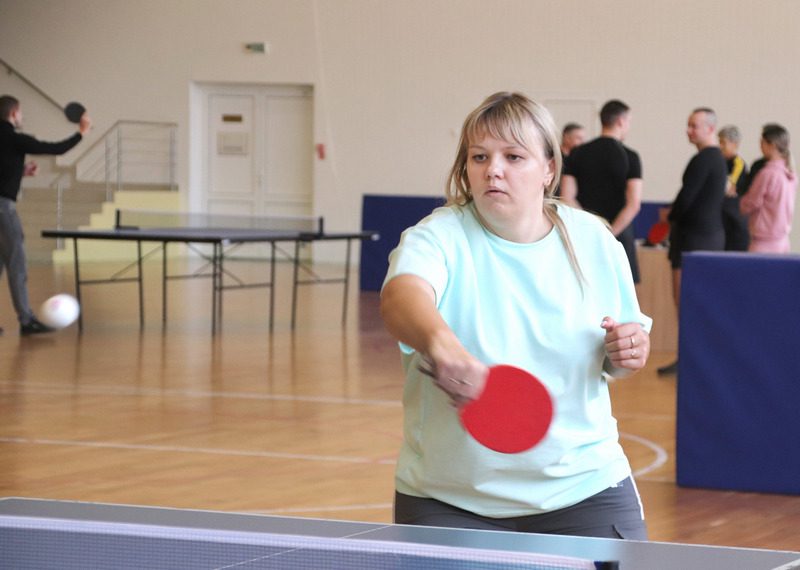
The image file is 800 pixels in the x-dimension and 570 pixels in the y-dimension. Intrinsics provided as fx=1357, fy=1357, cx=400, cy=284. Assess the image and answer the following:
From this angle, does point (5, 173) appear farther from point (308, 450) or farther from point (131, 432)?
point (308, 450)

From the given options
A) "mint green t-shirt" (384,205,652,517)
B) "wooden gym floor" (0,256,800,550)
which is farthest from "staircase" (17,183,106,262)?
"mint green t-shirt" (384,205,652,517)

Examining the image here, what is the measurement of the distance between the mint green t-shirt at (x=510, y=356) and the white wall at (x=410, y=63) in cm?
1547

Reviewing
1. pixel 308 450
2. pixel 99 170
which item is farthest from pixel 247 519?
pixel 99 170

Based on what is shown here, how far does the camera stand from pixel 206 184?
2117 centimetres

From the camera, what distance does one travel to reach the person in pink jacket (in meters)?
9.35

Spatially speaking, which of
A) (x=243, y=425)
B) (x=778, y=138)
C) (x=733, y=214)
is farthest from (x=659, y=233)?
(x=243, y=425)

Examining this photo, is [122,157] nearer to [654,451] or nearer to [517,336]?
[654,451]

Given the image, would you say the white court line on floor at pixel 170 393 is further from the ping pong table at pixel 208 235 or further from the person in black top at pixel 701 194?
the ping pong table at pixel 208 235

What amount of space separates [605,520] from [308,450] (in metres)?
4.06

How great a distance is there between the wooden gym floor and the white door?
30.0 feet

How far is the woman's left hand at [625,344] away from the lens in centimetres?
224

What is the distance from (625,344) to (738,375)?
350cm

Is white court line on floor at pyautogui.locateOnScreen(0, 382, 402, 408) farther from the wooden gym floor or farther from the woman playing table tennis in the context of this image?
the woman playing table tennis

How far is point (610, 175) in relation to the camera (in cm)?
866
